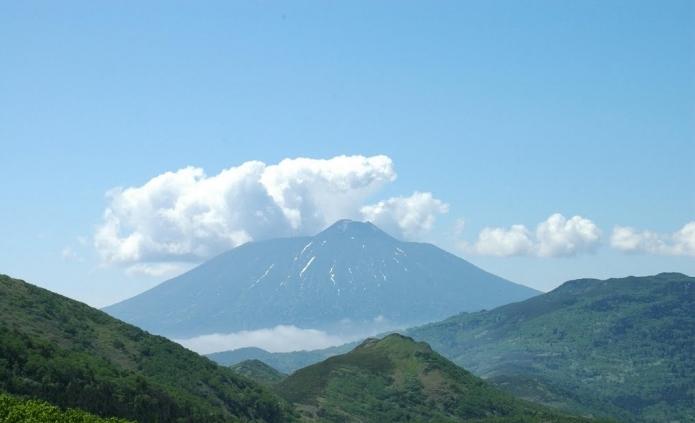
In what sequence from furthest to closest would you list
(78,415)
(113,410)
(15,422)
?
(113,410) → (78,415) → (15,422)

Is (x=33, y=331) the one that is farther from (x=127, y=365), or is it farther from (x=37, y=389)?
(x=37, y=389)

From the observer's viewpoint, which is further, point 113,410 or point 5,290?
point 5,290

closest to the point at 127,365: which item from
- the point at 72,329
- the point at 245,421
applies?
the point at 72,329

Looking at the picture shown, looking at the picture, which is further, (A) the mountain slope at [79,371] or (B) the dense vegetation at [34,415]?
(A) the mountain slope at [79,371]

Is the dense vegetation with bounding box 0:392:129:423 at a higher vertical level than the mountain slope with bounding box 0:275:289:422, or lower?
lower

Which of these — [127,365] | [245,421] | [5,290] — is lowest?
[245,421]

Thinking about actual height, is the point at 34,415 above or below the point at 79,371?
below

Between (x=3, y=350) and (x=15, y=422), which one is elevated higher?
(x=3, y=350)

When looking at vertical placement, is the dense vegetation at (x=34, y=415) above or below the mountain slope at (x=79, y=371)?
below

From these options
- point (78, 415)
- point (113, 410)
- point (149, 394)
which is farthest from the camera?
point (149, 394)

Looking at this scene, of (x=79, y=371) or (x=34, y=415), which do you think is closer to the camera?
(x=34, y=415)

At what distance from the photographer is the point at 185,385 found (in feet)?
653

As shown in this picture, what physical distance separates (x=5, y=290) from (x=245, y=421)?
64.2m

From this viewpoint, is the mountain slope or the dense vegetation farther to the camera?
the mountain slope
